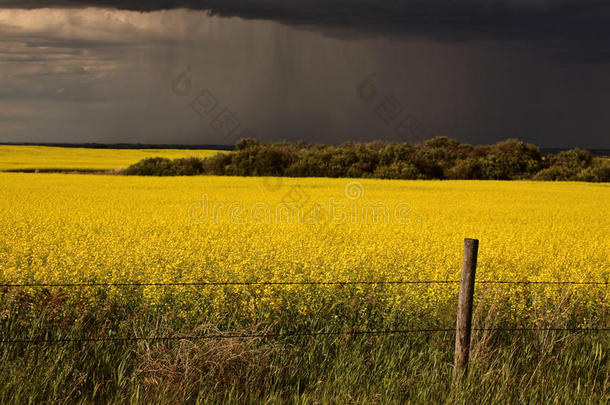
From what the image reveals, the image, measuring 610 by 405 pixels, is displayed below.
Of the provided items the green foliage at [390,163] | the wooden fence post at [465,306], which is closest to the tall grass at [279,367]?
the wooden fence post at [465,306]

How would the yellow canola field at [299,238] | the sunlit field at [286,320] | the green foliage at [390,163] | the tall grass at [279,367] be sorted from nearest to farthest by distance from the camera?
the tall grass at [279,367]
the sunlit field at [286,320]
the yellow canola field at [299,238]
the green foliage at [390,163]

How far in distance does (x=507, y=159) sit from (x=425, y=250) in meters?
36.4

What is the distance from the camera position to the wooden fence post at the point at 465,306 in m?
4.41

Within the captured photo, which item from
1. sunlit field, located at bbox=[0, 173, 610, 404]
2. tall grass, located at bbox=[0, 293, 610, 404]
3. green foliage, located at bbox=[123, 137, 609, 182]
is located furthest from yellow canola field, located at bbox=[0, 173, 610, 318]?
green foliage, located at bbox=[123, 137, 609, 182]

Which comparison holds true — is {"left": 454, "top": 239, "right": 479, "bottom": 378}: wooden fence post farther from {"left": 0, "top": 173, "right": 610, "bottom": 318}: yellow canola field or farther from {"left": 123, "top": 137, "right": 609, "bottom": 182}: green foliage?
{"left": 123, "top": 137, "right": 609, "bottom": 182}: green foliage

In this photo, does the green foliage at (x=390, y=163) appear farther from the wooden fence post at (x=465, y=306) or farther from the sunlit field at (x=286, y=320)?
the wooden fence post at (x=465, y=306)

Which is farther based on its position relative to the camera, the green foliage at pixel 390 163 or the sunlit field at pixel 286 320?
the green foliage at pixel 390 163

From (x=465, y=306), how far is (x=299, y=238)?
6.17 metres

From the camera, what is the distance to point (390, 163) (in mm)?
41281

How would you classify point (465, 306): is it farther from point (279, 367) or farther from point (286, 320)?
point (286, 320)

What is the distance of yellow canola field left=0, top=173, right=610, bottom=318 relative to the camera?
7191 mm

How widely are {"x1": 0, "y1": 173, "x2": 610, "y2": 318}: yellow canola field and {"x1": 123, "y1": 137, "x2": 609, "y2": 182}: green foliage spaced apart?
15.0m

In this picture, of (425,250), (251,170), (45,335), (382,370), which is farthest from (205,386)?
(251,170)

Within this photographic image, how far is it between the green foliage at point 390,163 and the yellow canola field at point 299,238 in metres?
15.0
